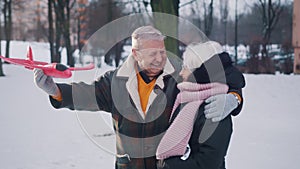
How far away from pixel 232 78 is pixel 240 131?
16.7 ft

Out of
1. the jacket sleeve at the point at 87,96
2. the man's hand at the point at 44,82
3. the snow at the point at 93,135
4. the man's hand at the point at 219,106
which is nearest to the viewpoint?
the man's hand at the point at 219,106

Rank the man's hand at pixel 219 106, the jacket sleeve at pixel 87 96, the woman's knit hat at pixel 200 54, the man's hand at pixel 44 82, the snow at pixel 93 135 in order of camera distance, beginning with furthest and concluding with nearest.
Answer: the snow at pixel 93 135 → the jacket sleeve at pixel 87 96 → the man's hand at pixel 44 82 → the woman's knit hat at pixel 200 54 → the man's hand at pixel 219 106

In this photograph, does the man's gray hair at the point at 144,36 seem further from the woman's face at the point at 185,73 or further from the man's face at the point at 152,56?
the woman's face at the point at 185,73

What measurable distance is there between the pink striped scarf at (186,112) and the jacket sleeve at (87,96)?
0.51 meters

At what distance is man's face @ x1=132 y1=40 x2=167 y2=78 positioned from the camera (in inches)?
77.4

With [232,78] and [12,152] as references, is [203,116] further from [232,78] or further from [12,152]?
[12,152]

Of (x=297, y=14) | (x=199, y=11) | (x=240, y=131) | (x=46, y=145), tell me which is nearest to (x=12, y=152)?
(x=46, y=145)

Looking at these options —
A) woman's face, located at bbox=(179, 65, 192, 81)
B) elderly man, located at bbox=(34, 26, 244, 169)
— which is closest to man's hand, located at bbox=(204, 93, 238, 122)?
woman's face, located at bbox=(179, 65, 192, 81)

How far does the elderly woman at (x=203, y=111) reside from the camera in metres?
1.72

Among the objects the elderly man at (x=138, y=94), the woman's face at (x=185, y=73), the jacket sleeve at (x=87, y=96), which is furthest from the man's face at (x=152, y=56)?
the jacket sleeve at (x=87, y=96)

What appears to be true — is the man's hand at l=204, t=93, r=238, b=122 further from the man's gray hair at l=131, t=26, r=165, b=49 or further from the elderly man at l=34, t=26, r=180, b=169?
the man's gray hair at l=131, t=26, r=165, b=49

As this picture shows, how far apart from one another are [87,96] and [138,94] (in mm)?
339

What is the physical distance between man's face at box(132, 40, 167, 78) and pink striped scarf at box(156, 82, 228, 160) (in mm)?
194

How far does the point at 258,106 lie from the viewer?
8781mm
